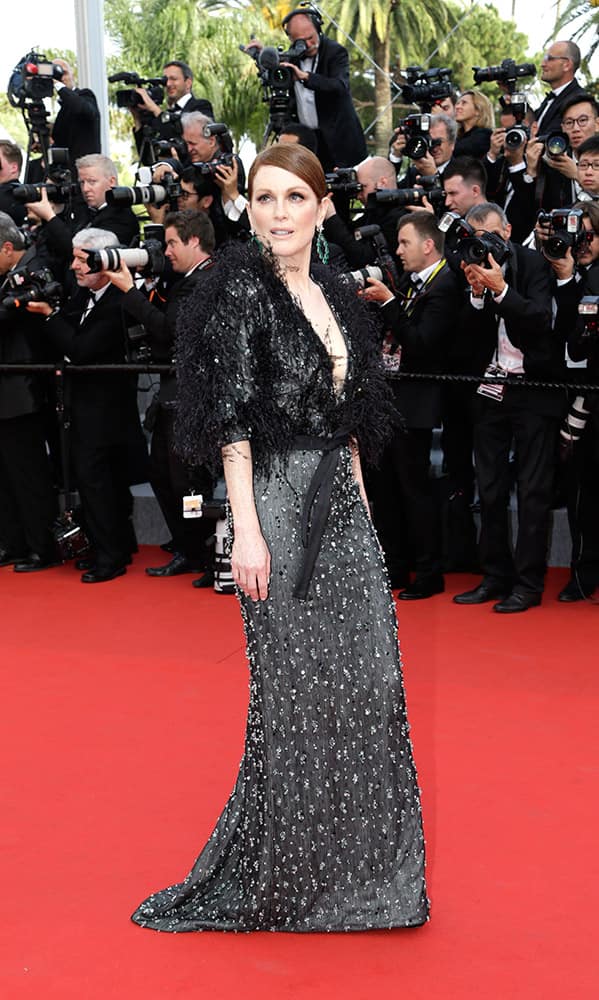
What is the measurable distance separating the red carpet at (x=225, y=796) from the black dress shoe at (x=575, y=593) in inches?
2.7

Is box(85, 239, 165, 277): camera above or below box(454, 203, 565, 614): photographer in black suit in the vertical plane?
above

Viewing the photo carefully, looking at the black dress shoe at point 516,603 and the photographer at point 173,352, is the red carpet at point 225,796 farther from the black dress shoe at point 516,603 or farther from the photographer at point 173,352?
the photographer at point 173,352

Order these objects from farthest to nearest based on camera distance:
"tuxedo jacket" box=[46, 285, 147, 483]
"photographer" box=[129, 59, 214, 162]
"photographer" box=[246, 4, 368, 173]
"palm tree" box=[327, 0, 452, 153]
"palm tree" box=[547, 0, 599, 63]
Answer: "palm tree" box=[327, 0, 452, 153] → "palm tree" box=[547, 0, 599, 63] → "photographer" box=[129, 59, 214, 162] → "photographer" box=[246, 4, 368, 173] → "tuxedo jacket" box=[46, 285, 147, 483]

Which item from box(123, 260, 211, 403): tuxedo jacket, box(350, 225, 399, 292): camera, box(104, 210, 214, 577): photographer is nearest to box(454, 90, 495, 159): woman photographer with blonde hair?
box(350, 225, 399, 292): camera

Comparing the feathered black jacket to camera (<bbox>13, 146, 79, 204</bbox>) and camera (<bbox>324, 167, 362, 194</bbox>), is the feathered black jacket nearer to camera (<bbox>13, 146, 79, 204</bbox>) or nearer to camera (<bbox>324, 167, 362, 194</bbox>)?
camera (<bbox>324, 167, 362, 194</bbox>)

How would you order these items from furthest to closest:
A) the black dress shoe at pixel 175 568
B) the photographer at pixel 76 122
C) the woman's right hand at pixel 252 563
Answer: the photographer at pixel 76 122 < the black dress shoe at pixel 175 568 < the woman's right hand at pixel 252 563

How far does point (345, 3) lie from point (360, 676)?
6.95 metres

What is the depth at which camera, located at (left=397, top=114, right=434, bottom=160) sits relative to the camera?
19.7 feet

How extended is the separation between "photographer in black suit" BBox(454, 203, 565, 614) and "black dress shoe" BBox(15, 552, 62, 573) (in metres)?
1.99

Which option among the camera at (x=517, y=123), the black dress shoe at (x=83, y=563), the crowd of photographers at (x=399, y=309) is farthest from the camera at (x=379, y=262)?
the black dress shoe at (x=83, y=563)

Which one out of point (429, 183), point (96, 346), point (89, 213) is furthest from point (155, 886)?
point (89, 213)

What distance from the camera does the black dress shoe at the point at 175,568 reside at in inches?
232

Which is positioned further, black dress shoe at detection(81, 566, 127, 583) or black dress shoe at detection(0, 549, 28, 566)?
black dress shoe at detection(0, 549, 28, 566)

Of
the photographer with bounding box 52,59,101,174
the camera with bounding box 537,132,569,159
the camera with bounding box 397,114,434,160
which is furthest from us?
the photographer with bounding box 52,59,101,174
